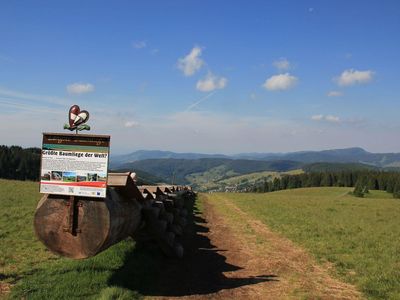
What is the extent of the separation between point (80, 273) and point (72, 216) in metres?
2.23

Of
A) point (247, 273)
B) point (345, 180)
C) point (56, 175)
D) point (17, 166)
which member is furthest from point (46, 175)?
point (345, 180)

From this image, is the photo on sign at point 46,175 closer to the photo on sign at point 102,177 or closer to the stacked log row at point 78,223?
the stacked log row at point 78,223

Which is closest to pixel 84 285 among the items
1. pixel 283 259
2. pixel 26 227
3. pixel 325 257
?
pixel 283 259

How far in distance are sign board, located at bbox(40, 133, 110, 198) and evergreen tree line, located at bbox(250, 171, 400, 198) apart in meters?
112

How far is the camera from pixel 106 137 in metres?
6.86

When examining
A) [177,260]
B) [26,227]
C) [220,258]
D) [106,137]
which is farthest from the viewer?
[26,227]

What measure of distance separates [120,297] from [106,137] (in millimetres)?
2799

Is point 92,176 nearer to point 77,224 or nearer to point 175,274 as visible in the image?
point 77,224

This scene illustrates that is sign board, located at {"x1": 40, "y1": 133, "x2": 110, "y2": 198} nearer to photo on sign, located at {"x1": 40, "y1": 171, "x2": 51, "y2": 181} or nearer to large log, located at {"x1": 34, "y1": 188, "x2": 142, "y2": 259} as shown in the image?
photo on sign, located at {"x1": 40, "y1": 171, "x2": 51, "y2": 181}

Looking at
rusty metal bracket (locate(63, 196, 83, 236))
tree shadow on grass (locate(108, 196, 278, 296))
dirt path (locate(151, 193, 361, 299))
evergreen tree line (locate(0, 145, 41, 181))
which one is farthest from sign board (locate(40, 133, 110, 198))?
evergreen tree line (locate(0, 145, 41, 181))

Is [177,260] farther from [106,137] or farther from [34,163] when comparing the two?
[34,163]

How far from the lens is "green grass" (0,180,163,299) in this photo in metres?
7.56

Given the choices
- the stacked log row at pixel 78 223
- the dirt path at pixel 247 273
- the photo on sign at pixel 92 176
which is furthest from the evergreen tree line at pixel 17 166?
the photo on sign at pixel 92 176

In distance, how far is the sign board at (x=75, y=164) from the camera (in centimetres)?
685
